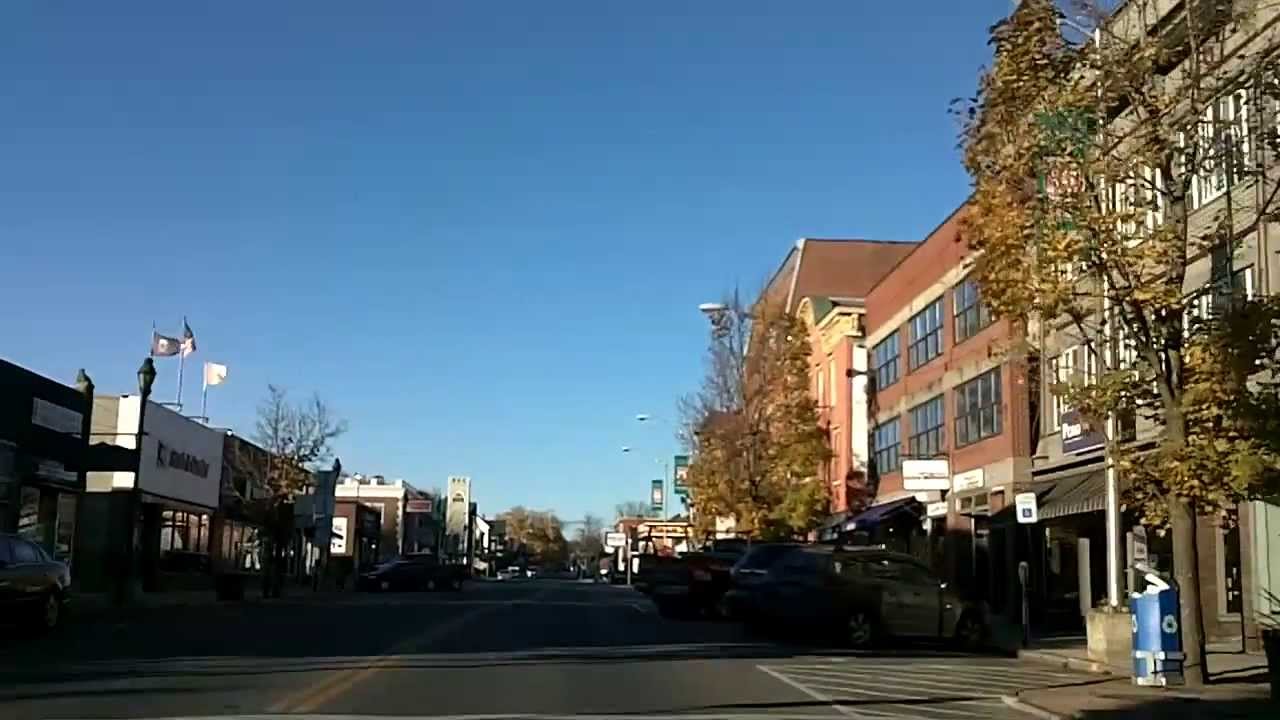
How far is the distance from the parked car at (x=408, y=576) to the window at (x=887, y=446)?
61.5 ft

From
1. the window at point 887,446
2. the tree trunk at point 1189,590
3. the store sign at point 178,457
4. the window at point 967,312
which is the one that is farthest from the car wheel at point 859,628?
the store sign at point 178,457

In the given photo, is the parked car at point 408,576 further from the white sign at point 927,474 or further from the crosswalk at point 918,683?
the crosswalk at point 918,683

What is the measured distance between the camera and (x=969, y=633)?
25.7 meters

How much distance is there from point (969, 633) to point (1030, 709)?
406 inches

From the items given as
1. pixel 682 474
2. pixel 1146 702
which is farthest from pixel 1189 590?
pixel 682 474

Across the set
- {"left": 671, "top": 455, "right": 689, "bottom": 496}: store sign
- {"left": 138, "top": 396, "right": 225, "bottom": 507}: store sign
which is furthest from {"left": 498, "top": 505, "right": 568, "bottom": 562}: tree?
{"left": 138, "top": 396, "right": 225, "bottom": 507}: store sign

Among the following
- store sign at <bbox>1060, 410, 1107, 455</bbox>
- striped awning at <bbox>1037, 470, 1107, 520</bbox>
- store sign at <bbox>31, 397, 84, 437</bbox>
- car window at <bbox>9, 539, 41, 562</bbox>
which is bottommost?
Result: car window at <bbox>9, 539, 41, 562</bbox>

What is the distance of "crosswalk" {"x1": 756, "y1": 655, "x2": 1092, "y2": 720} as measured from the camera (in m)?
15.1

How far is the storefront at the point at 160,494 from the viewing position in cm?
4366

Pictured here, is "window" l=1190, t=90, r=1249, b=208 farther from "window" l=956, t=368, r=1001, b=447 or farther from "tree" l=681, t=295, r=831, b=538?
"tree" l=681, t=295, r=831, b=538

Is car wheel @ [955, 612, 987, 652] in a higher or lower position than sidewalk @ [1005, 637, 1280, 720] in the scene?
higher

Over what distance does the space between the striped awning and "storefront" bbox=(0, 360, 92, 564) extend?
2385 cm

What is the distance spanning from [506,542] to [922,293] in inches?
5720

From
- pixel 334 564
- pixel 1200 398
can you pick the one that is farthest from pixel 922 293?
pixel 334 564
